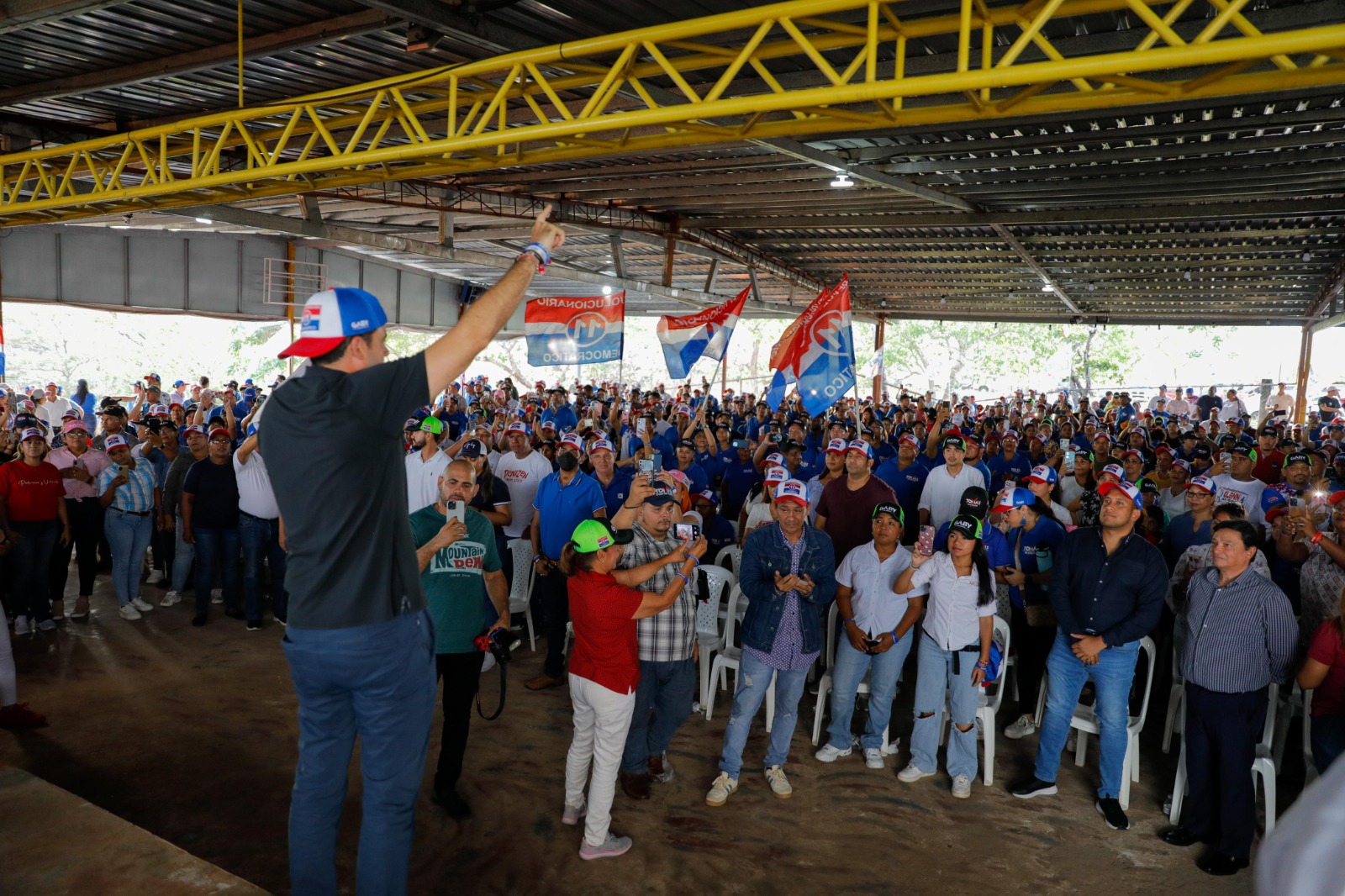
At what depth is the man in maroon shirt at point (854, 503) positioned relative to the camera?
6.53m

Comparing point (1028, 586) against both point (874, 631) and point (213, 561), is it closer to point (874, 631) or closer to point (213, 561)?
point (874, 631)

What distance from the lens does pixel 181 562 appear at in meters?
7.99

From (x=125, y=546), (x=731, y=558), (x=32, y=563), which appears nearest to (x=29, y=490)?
(x=32, y=563)

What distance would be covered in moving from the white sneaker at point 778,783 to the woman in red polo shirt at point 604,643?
1033 millimetres

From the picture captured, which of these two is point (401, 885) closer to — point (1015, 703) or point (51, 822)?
point (51, 822)

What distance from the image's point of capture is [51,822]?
10.1 ft

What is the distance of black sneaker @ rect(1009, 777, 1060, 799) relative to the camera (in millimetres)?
4863

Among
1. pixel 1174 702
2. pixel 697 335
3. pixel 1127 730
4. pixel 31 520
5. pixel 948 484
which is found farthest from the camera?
pixel 697 335

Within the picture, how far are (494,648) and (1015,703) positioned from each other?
13.3 feet

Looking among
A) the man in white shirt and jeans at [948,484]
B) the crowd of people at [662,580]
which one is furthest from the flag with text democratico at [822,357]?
the man in white shirt and jeans at [948,484]

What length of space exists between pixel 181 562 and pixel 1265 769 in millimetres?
8608

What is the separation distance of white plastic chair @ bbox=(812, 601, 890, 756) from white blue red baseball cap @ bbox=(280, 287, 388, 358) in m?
4.00

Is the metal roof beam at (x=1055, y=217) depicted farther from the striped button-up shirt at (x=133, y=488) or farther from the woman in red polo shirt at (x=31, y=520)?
the woman in red polo shirt at (x=31, y=520)

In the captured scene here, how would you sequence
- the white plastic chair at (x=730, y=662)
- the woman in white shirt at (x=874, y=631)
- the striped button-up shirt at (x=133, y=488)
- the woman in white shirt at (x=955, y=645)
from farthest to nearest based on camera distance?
1. the striped button-up shirt at (x=133, y=488)
2. the white plastic chair at (x=730, y=662)
3. the woman in white shirt at (x=874, y=631)
4. the woman in white shirt at (x=955, y=645)
